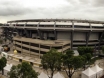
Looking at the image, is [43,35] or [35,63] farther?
[43,35]

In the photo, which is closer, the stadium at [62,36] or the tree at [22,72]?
the tree at [22,72]

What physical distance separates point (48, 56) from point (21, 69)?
27.1 ft

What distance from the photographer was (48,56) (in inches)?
1173

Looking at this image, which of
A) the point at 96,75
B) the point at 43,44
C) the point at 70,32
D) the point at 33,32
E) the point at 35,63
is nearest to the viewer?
the point at 96,75

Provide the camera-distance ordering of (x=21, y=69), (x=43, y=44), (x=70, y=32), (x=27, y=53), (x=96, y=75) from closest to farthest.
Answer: (x=21, y=69), (x=96, y=75), (x=43, y=44), (x=27, y=53), (x=70, y=32)

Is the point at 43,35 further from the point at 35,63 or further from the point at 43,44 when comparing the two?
the point at 35,63

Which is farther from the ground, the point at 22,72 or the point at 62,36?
the point at 62,36

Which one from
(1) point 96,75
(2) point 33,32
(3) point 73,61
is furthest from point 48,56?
(2) point 33,32

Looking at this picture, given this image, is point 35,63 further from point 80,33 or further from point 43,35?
point 80,33

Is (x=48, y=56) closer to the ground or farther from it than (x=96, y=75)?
farther from it

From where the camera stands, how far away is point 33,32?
75250 mm

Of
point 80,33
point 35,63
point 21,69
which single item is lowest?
point 35,63

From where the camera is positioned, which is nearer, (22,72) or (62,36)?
(22,72)

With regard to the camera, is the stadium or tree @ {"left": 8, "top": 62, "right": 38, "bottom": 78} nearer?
tree @ {"left": 8, "top": 62, "right": 38, "bottom": 78}
